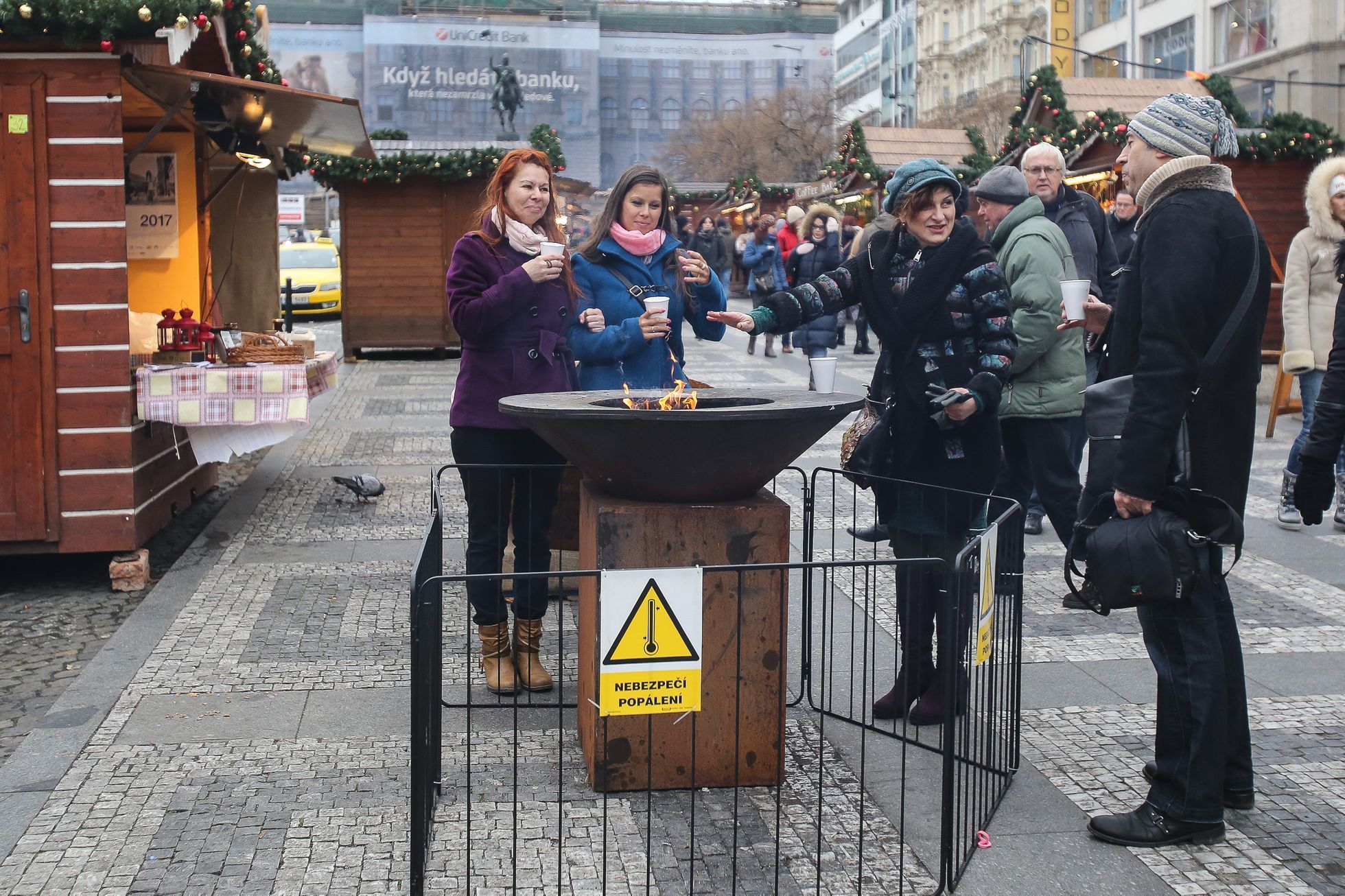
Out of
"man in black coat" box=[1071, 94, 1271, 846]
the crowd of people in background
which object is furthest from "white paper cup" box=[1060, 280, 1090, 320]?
"man in black coat" box=[1071, 94, 1271, 846]

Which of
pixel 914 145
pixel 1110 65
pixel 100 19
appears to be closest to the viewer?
pixel 100 19

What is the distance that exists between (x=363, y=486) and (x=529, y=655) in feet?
13.5

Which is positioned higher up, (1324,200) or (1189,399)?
(1324,200)

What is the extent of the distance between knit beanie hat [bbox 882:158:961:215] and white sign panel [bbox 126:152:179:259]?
6526 mm

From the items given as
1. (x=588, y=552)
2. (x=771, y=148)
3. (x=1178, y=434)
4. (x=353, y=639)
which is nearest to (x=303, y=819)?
(x=588, y=552)

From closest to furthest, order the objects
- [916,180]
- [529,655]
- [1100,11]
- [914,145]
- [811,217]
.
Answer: [916,180]
[529,655]
[811,217]
[914,145]
[1100,11]

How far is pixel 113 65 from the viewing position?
6758mm

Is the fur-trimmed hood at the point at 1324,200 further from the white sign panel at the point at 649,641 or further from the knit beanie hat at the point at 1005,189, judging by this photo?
the white sign panel at the point at 649,641

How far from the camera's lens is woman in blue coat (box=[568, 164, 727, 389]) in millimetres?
5004

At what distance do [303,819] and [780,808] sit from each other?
1.40m

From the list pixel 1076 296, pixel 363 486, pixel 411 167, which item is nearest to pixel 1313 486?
pixel 1076 296

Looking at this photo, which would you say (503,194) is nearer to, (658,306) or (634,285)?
(634,285)

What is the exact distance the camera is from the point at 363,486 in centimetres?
904

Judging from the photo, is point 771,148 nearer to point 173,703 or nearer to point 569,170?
point 569,170
